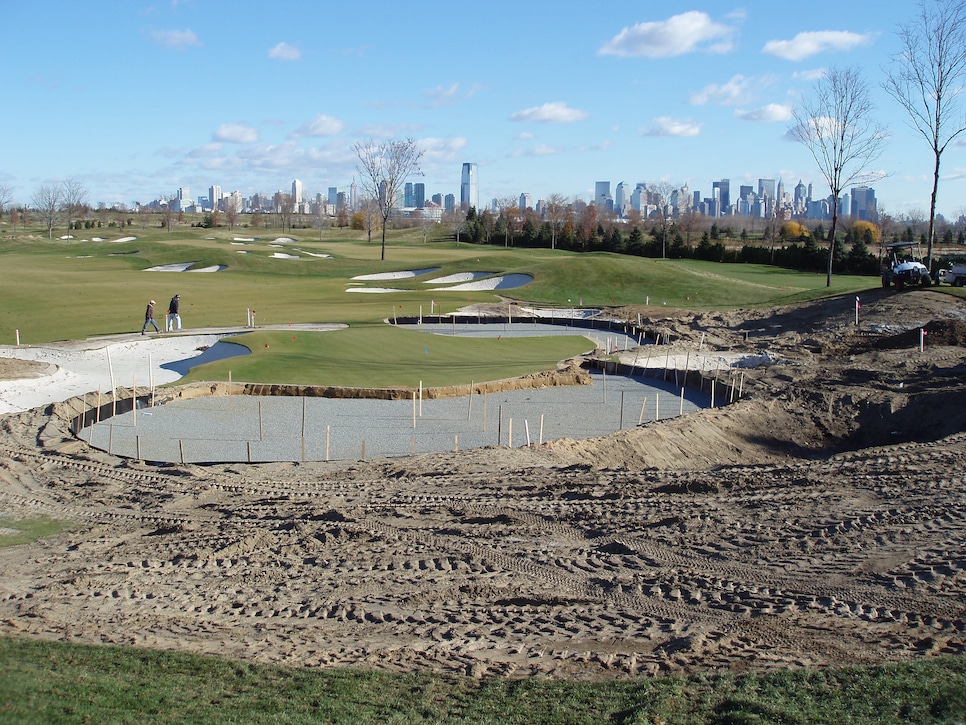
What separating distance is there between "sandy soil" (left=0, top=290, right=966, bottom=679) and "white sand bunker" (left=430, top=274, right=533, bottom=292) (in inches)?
1302

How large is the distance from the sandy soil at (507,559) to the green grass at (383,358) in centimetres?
734

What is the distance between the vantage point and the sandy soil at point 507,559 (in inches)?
329

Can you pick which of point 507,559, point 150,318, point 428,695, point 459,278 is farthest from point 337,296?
point 428,695

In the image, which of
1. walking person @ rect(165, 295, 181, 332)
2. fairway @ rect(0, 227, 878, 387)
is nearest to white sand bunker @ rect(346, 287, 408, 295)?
fairway @ rect(0, 227, 878, 387)

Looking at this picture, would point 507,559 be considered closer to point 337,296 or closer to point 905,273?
point 905,273

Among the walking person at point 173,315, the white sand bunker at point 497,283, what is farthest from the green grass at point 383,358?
the white sand bunker at point 497,283

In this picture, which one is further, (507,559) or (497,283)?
(497,283)

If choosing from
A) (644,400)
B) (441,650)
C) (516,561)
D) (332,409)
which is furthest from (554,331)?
(441,650)

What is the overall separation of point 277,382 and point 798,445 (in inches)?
537

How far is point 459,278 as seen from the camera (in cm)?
5316

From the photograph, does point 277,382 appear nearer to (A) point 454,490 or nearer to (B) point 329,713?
(A) point 454,490

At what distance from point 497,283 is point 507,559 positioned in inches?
1615

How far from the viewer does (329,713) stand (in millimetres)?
6883

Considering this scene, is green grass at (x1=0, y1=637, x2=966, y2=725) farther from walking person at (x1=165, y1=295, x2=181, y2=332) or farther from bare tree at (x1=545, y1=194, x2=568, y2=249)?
bare tree at (x1=545, y1=194, x2=568, y2=249)
